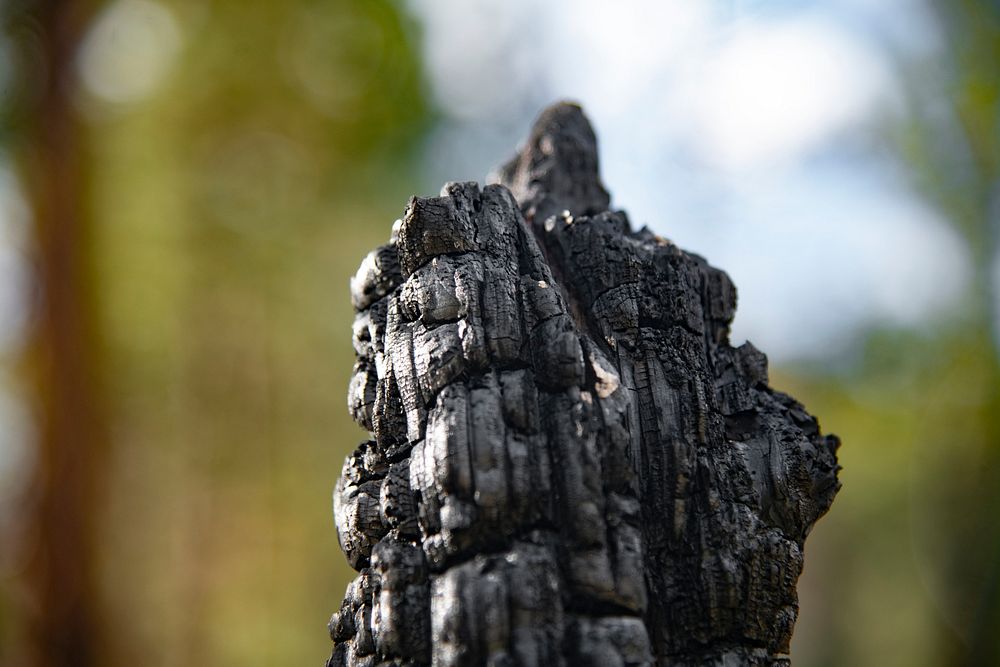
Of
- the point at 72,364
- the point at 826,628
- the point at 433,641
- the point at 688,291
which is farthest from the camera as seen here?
the point at 826,628

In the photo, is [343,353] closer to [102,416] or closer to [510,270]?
[102,416]

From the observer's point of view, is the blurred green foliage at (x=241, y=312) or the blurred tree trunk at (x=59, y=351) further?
the blurred green foliage at (x=241, y=312)

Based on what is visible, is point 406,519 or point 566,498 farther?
point 406,519

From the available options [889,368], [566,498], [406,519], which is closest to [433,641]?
[406,519]

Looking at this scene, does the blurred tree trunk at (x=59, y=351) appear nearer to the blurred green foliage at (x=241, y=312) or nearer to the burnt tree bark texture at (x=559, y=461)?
the blurred green foliage at (x=241, y=312)

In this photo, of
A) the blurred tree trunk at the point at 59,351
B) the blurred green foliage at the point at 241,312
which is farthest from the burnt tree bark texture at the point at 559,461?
the blurred green foliage at the point at 241,312

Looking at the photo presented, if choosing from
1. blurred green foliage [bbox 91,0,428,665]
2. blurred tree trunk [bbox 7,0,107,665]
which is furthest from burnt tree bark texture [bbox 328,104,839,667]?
blurred green foliage [bbox 91,0,428,665]

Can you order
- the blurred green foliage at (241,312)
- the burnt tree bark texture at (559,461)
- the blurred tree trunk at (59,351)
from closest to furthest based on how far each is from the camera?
the burnt tree bark texture at (559,461)
the blurred tree trunk at (59,351)
the blurred green foliage at (241,312)
